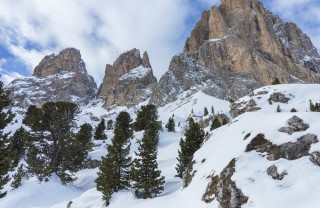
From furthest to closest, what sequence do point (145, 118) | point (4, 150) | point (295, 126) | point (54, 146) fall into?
point (145, 118) → point (54, 146) → point (295, 126) → point (4, 150)

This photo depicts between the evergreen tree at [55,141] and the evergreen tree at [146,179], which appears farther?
the evergreen tree at [55,141]

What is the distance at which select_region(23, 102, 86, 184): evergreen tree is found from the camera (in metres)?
48.8

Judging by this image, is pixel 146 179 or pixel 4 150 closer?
pixel 4 150

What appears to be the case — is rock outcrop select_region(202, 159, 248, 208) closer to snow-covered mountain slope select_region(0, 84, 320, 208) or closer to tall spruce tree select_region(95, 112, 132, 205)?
snow-covered mountain slope select_region(0, 84, 320, 208)

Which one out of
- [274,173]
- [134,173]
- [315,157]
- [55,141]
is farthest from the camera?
[55,141]

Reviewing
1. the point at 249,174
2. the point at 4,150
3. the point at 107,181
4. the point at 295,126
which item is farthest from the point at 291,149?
the point at 4,150

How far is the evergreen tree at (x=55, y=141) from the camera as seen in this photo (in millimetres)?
48844

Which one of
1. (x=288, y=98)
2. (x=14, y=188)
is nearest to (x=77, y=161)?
(x=14, y=188)

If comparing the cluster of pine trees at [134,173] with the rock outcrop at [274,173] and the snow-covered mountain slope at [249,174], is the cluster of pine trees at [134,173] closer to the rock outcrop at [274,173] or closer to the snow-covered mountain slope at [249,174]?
the snow-covered mountain slope at [249,174]

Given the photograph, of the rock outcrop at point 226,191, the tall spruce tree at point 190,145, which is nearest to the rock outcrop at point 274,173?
the rock outcrop at point 226,191

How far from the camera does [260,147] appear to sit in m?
24.8

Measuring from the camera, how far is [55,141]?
168 feet

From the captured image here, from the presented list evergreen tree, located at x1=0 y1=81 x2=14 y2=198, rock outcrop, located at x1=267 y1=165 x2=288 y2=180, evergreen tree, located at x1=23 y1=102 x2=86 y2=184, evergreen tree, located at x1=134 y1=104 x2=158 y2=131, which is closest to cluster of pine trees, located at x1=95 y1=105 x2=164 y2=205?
evergreen tree, located at x1=0 y1=81 x2=14 y2=198

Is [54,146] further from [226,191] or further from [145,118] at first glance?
[226,191]
